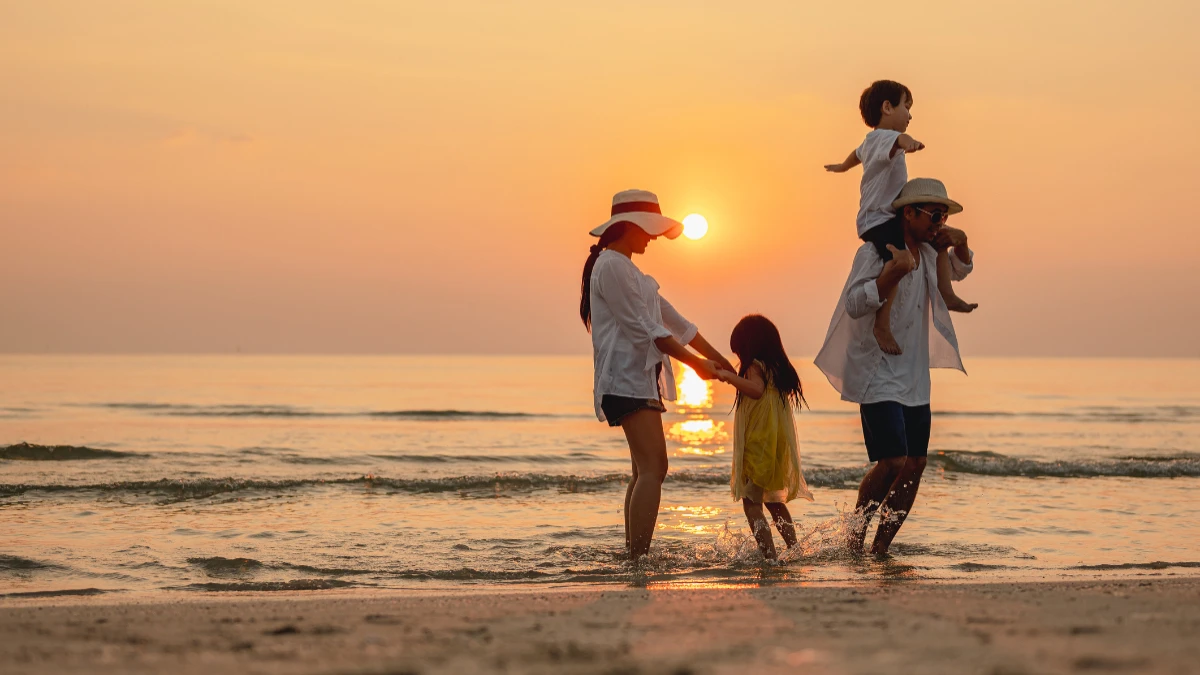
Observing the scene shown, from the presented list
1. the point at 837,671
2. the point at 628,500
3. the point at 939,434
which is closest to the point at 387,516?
the point at 628,500

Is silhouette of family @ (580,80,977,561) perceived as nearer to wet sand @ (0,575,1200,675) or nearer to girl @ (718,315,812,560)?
girl @ (718,315,812,560)

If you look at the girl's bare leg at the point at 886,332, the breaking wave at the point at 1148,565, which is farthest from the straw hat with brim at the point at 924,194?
the breaking wave at the point at 1148,565

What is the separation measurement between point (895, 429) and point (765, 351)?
3.22ft

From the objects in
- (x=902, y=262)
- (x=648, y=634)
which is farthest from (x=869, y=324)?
(x=648, y=634)

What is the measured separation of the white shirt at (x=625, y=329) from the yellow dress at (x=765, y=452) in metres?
0.74

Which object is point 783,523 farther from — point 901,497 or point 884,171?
point 884,171

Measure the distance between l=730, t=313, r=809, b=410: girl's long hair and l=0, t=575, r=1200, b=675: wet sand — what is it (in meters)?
2.05

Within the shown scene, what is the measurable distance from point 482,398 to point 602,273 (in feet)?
113

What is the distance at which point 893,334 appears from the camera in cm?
566

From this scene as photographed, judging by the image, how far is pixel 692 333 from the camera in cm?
600

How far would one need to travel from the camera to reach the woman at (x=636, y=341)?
18.6 feet

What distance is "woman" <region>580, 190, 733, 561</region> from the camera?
5.66 m

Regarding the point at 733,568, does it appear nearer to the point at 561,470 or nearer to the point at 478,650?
the point at 478,650

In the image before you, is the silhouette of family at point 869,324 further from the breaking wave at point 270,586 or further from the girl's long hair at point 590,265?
the breaking wave at point 270,586
